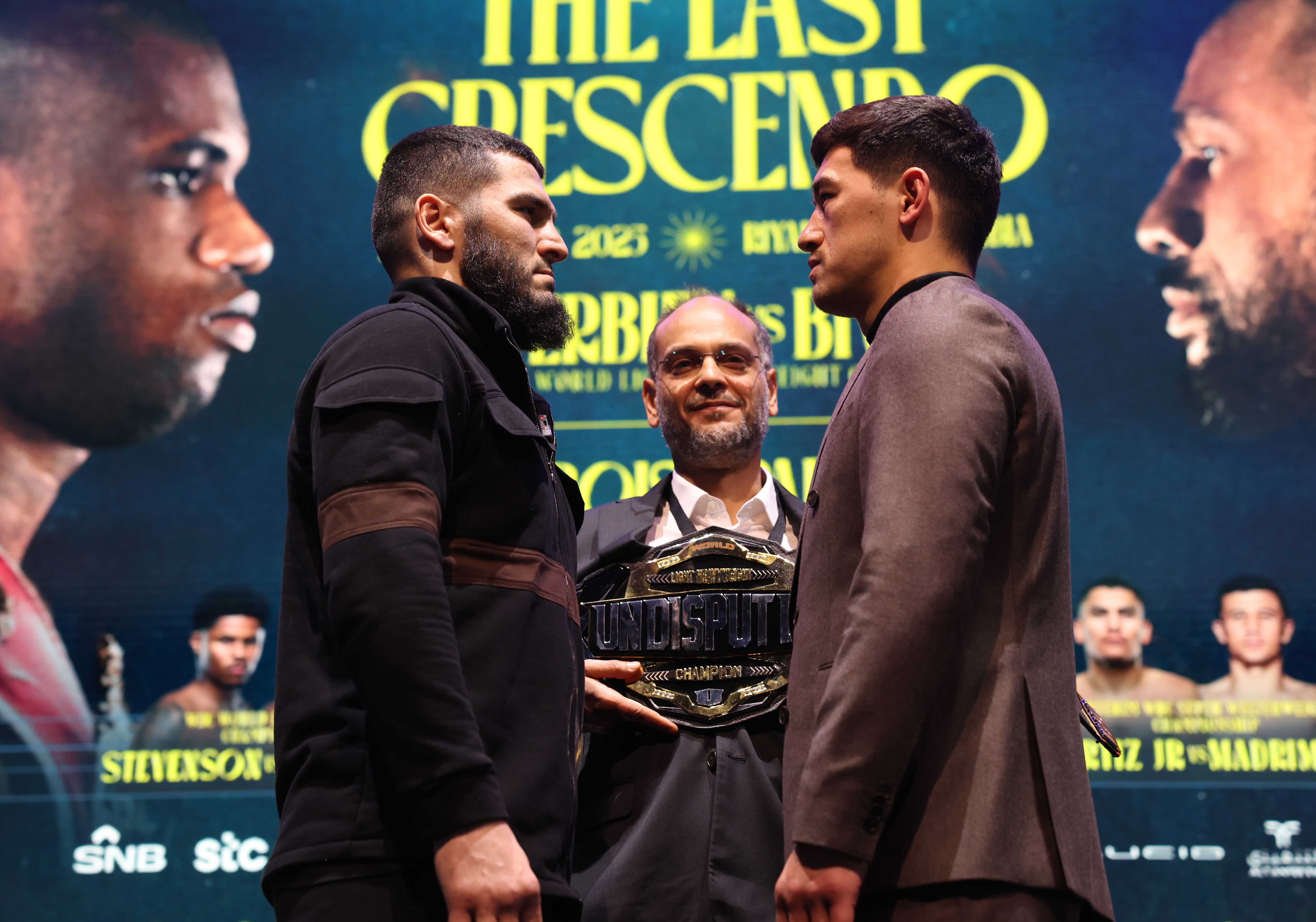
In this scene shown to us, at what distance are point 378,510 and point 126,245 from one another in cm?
269

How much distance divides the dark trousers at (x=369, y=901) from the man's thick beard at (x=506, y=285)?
2.35 feet

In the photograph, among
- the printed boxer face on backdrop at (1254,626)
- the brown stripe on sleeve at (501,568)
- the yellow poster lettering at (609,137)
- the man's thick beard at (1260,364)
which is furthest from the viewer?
the yellow poster lettering at (609,137)

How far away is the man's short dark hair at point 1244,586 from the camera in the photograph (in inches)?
114

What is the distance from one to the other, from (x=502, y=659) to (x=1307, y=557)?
248cm

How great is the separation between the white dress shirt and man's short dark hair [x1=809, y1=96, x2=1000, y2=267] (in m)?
0.96

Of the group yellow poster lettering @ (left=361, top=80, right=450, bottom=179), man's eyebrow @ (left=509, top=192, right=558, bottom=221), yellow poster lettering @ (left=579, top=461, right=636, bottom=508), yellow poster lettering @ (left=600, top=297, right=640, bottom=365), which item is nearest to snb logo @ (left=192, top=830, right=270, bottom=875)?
yellow poster lettering @ (left=579, top=461, right=636, bottom=508)

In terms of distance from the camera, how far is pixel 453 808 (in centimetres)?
106

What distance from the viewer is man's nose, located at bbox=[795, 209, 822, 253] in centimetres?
146

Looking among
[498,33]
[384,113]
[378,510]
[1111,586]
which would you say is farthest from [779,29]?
[378,510]

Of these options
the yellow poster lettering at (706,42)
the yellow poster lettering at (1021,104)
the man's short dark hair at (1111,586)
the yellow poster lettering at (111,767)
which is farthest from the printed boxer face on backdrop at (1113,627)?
the yellow poster lettering at (111,767)

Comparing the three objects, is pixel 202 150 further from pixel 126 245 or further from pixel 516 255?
pixel 516 255

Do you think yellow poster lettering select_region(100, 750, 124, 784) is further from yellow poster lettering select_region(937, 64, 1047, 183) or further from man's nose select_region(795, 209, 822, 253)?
yellow poster lettering select_region(937, 64, 1047, 183)

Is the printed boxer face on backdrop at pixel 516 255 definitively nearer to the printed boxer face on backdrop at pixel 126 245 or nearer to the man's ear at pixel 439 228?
the man's ear at pixel 439 228

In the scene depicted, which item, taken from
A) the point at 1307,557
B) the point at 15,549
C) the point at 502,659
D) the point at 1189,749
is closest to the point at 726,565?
the point at 502,659
